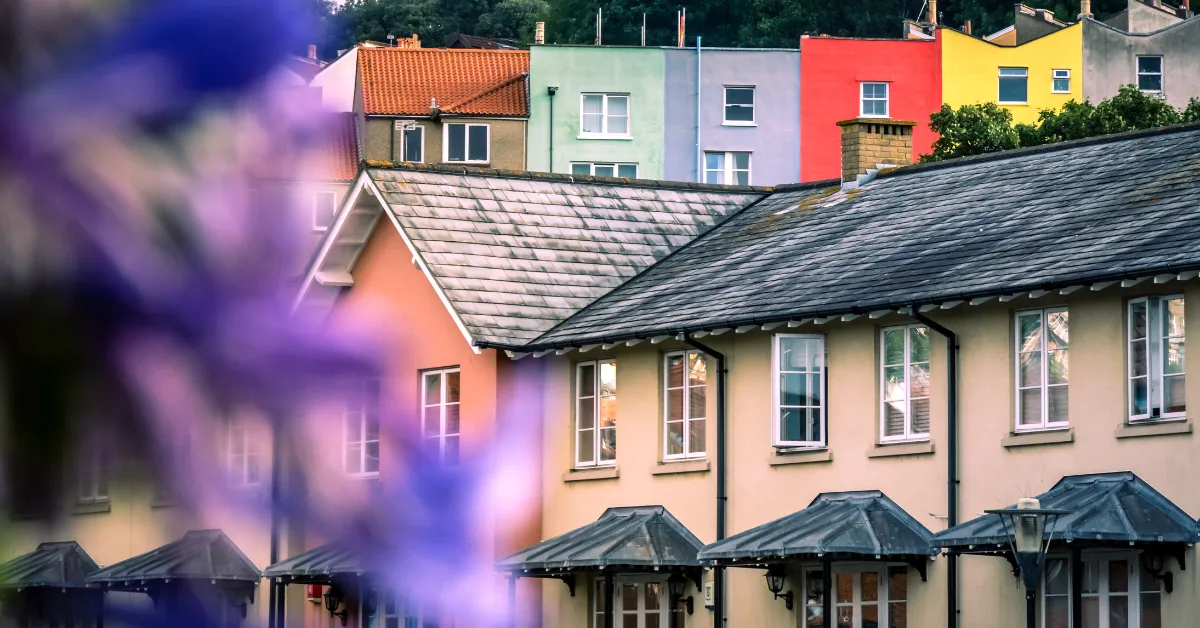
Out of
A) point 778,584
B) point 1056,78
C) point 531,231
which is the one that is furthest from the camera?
point 1056,78

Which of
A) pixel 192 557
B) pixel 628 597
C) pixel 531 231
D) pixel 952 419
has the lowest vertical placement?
pixel 628 597

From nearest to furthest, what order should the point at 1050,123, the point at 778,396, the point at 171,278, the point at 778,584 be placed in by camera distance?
the point at 171,278 < the point at 778,584 < the point at 778,396 < the point at 1050,123

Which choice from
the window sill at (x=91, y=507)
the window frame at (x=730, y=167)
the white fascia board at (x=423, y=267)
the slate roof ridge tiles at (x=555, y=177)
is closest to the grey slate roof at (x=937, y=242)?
the white fascia board at (x=423, y=267)

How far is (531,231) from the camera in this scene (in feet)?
110

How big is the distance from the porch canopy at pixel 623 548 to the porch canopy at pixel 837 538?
140cm

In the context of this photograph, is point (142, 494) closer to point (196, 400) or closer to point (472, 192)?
point (196, 400)

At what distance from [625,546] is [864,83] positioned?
59689 millimetres

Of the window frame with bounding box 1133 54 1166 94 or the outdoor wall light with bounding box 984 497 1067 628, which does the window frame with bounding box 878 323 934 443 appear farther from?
the window frame with bounding box 1133 54 1166 94

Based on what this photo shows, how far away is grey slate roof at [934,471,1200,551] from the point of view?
2136 centimetres

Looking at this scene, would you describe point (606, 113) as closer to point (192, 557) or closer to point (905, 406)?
point (905, 406)

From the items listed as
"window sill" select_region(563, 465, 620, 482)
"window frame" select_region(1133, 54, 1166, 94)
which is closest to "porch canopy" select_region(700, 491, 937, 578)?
"window sill" select_region(563, 465, 620, 482)

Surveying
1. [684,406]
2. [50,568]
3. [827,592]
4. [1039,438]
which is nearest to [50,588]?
[50,568]

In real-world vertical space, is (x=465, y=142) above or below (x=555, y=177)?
above

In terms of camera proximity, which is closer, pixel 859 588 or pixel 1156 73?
pixel 859 588
